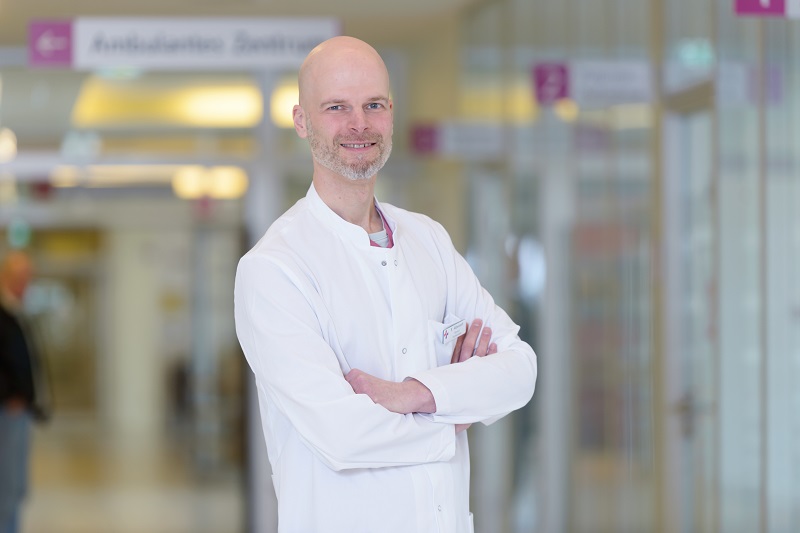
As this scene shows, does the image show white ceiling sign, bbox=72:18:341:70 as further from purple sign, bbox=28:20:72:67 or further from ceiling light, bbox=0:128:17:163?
ceiling light, bbox=0:128:17:163

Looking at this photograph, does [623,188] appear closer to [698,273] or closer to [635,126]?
[635,126]

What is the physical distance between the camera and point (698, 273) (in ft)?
20.3

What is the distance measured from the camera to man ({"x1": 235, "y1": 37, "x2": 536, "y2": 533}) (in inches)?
96.7

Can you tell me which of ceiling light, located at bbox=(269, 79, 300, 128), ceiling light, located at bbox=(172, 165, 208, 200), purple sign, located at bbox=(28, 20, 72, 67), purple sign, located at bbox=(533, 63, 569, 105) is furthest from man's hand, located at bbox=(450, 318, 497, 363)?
ceiling light, located at bbox=(172, 165, 208, 200)

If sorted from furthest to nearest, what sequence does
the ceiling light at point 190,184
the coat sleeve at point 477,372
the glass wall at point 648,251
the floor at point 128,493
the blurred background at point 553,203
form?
the ceiling light at point 190,184 → the floor at point 128,493 → the blurred background at point 553,203 → the glass wall at point 648,251 → the coat sleeve at point 477,372

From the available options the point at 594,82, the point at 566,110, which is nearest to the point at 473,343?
the point at 594,82

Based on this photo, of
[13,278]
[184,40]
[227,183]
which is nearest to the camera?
[184,40]

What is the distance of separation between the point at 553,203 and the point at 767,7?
4.19 m

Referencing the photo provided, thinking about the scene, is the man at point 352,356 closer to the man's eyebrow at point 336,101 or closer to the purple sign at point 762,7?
the man's eyebrow at point 336,101

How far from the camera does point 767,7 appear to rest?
4238 mm

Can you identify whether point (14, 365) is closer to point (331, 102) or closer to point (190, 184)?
point (190, 184)

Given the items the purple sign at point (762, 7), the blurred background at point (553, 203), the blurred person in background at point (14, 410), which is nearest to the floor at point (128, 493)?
the blurred background at point (553, 203)

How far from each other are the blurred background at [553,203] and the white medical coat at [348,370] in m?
2.17

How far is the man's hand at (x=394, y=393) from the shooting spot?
2.49m
